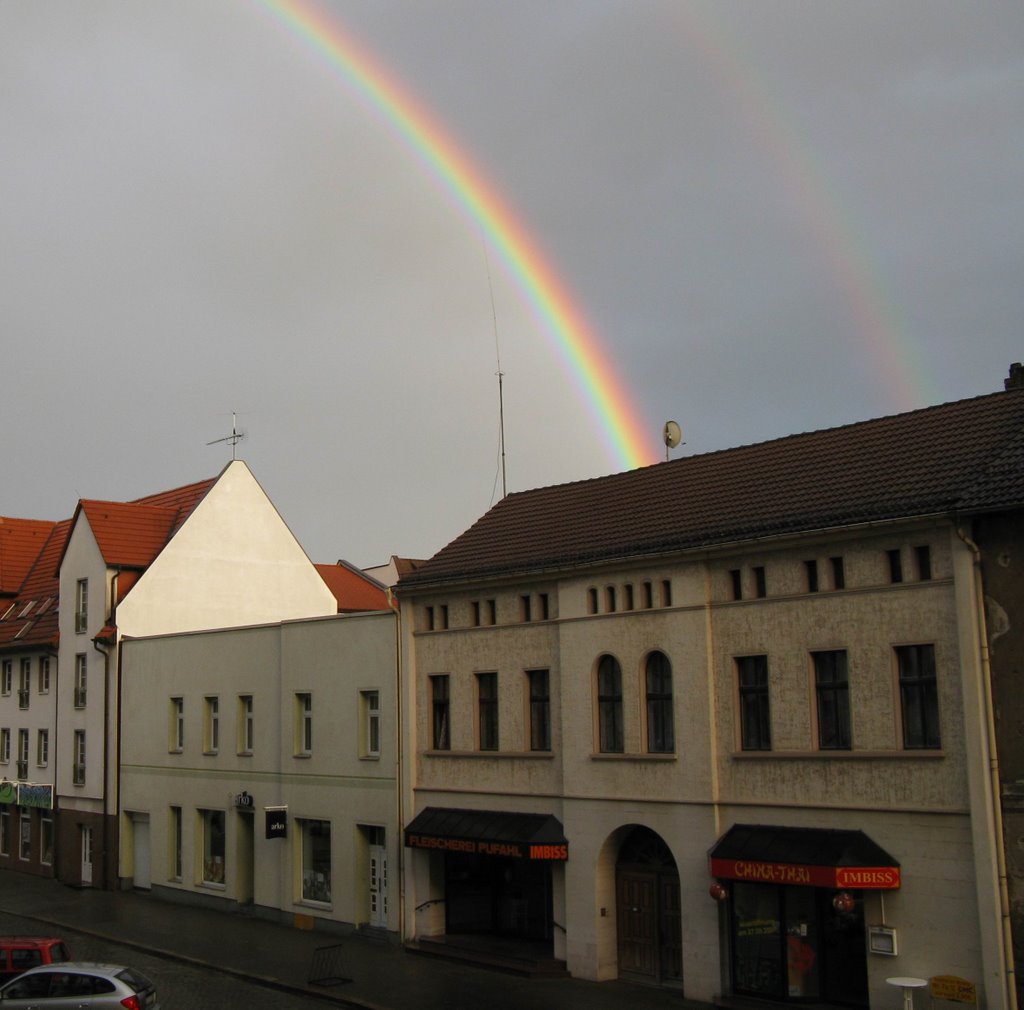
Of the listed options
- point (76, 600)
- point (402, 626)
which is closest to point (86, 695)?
point (76, 600)

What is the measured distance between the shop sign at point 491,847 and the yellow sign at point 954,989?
29.6 feet

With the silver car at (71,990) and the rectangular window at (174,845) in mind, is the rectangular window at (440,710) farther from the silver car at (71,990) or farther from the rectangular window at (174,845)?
the rectangular window at (174,845)

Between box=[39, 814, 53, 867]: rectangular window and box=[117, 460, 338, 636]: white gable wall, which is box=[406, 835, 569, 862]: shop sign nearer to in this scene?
box=[117, 460, 338, 636]: white gable wall

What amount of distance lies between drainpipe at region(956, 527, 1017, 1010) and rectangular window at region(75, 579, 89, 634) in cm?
3388

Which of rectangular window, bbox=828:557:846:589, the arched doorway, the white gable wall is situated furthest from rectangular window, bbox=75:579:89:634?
rectangular window, bbox=828:557:846:589

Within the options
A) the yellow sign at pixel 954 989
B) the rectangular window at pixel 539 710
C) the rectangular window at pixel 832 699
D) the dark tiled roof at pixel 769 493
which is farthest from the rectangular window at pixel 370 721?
the yellow sign at pixel 954 989

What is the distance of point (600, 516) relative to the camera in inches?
1185

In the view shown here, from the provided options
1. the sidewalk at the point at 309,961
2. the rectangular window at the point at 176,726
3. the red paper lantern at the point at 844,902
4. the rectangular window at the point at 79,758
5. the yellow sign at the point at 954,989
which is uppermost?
the rectangular window at the point at 176,726

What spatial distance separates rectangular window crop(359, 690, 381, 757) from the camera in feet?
112

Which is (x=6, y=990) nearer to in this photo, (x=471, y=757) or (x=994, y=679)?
(x=471, y=757)

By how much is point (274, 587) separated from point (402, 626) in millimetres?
16638

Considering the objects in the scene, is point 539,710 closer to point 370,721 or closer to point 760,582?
point 370,721

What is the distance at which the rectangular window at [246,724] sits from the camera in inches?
Answer: 1531

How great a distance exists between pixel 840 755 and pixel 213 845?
23.6 m
